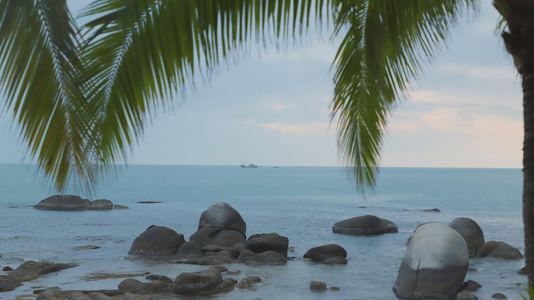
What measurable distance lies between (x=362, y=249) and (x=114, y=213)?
81.0 feet

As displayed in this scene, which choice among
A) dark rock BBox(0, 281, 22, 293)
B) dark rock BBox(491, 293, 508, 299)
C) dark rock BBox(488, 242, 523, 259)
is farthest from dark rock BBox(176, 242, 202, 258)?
dark rock BBox(488, 242, 523, 259)

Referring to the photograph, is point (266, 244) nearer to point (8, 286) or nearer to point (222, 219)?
point (222, 219)

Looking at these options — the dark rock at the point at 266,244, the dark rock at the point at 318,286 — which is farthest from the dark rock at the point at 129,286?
the dark rock at the point at 266,244

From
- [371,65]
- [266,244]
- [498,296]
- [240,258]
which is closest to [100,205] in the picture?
[266,244]

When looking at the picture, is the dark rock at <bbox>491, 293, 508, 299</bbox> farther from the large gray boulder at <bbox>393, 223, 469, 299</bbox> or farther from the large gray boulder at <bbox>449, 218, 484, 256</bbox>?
the large gray boulder at <bbox>449, 218, 484, 256</bbox>

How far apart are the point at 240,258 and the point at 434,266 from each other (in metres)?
6.52

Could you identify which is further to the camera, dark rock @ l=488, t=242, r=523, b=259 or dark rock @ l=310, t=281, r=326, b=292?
dark rock @ l=488, t=242, r=523, b=259

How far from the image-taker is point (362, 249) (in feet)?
70.9

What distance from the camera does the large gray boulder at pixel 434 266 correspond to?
Answer: 11.9 metres

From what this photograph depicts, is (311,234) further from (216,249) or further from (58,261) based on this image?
(58,261)

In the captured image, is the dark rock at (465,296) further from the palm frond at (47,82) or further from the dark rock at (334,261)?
the palm frond at (47,82)

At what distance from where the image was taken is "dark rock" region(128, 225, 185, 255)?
18.4m

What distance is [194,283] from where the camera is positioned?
12.6m

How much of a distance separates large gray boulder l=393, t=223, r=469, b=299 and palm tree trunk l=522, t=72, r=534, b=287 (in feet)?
24.9
